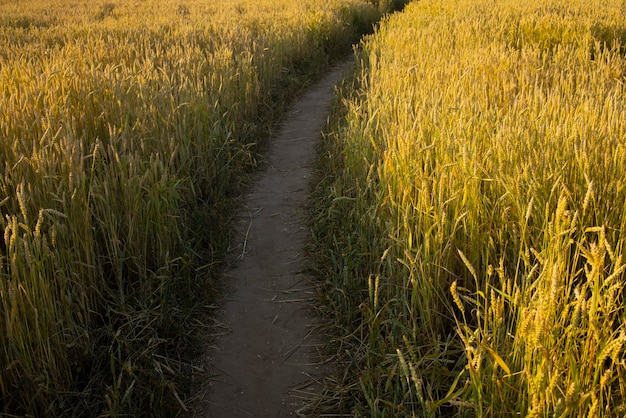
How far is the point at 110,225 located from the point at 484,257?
171 cm

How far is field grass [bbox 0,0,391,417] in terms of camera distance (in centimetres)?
213

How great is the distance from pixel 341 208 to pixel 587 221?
1675 millimetres

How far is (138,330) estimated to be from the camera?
2.63 metres

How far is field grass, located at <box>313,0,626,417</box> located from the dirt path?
0.16m

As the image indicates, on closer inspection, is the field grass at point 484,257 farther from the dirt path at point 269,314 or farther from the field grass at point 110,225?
the field grass at point 110,225

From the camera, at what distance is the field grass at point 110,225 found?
2127 mm

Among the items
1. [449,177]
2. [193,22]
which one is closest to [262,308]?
[449,177]

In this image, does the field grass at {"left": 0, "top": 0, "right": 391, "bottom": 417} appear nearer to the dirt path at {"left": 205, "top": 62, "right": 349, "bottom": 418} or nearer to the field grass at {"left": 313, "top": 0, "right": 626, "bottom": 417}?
Answer: the dirt path at {"left": 205, "top": 62, "right": 349, "bottom": 418}

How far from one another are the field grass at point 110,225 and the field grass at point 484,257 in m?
0.79

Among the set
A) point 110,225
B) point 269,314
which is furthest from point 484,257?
point 110,225

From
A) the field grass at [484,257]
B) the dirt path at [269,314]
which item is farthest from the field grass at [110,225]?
the field grass at [484,257]

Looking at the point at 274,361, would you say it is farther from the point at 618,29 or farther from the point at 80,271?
the point at 618,29

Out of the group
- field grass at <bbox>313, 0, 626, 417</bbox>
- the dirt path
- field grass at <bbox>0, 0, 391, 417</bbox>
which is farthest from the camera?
the dirt path

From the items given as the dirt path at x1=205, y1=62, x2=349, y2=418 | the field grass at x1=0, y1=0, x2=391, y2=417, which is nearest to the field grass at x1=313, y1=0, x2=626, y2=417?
the dirt path at x1=205, y1=62, x2=349, y2=418
